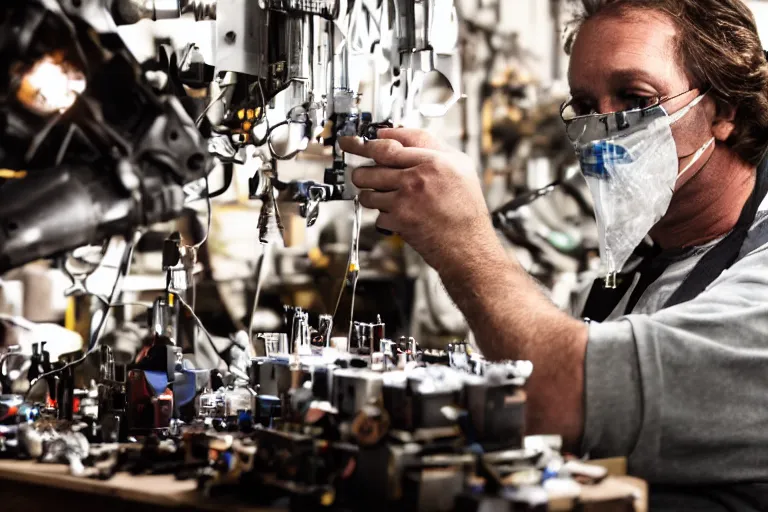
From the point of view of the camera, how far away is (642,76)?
5.76ft

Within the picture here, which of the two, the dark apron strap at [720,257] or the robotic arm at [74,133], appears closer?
the robotic arm at [74,133]

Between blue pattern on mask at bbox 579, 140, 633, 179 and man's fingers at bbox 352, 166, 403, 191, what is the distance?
49 centimetres

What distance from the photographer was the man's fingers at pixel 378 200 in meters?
1.47

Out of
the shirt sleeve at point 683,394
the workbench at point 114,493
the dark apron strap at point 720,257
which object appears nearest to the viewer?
the workbench at point 114,493

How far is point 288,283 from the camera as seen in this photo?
207cm

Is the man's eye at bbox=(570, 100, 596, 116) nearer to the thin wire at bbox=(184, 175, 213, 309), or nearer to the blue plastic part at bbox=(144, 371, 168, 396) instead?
the thin wire at bbox=(184, 175, 213, 309)

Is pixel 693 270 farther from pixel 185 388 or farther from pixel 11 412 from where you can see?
pixel 11 412

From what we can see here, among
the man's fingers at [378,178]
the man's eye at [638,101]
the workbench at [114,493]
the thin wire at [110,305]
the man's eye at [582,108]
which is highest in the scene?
the man's eye at [582,108]

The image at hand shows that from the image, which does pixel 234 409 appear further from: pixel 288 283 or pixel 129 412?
pixel 288 283

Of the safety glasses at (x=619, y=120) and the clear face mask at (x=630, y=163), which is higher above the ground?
the safety glasses at (x=619, y=120)

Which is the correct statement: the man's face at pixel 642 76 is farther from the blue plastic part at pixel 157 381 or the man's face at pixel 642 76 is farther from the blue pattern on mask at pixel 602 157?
the blue plastic part at pixel 157 381

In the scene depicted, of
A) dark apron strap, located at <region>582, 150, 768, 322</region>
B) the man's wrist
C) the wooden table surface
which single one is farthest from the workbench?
dark apron strap, located at <region>582, 150, 768, 322</region>

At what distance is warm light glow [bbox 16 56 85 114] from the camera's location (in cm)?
149

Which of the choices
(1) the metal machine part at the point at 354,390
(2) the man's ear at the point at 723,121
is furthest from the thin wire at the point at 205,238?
A: (2) the man's ear at the point at 723,121
